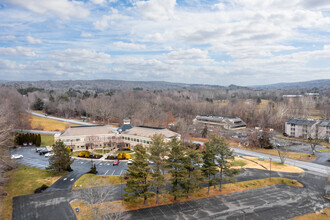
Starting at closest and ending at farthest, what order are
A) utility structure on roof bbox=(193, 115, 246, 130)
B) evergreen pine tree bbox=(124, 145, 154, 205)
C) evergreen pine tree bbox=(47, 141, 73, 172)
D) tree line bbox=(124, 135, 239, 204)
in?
evergreen pine tree bbox=(124, 145, 154, 205) < tree line bbox=(124, 135, 239, 204) < evergreen pine tree bbox=(47, 141, 73, 172) < utility structure on roof bbox=(193, 115, 246, 130)

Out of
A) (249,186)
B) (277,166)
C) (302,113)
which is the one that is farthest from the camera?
(302,113)

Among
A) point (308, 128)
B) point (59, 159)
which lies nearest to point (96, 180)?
point (59, 159)

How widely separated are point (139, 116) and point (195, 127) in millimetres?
21799

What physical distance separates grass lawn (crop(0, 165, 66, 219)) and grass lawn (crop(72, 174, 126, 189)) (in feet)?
15.2

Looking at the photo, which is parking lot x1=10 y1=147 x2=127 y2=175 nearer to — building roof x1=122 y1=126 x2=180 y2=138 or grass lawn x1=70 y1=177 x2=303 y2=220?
grass lawn x1=70 y1=177 x2=303 y2=220

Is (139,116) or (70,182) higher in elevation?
(139,116)

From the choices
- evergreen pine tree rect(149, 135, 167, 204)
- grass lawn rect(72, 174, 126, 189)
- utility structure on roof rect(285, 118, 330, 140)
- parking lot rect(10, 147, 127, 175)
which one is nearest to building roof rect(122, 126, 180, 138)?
parking lot rect(10, 147, 127, 175)

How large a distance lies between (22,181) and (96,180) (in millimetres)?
11732

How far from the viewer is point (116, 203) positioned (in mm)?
28078

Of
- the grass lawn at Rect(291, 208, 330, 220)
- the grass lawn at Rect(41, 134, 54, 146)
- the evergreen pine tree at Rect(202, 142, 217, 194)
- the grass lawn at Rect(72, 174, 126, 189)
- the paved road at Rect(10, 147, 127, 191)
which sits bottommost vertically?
the grass lawn at Rect(291, 208, 330, 220)

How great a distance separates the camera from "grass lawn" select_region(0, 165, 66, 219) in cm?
2703

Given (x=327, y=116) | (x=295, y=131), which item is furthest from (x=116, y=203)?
(x=327, y=116)

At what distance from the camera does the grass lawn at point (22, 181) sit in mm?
27031

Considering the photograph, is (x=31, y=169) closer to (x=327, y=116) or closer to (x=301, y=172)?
(x=301, y=172)
